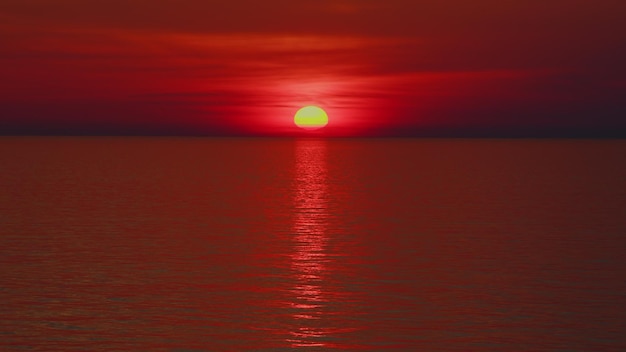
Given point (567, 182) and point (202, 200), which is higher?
point (567, 182)

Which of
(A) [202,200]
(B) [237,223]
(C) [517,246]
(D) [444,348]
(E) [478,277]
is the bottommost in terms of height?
(D) [444,348]

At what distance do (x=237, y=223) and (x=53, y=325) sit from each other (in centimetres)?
2852

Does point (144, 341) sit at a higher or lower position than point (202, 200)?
lower

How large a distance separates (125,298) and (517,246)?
2170cm

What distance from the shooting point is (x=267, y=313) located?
27375 mm

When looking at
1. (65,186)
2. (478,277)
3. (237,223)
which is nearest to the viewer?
(478,277)

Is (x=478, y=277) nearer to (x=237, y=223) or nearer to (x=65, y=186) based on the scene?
(x=237, y=223)

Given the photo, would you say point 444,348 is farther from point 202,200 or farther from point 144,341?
point 202,200

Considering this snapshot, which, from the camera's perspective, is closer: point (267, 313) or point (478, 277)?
point (267, 313)

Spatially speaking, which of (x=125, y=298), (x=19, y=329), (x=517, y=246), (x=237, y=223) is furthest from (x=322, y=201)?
(x=19, y=329)

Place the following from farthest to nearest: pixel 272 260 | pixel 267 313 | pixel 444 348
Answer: pixel 272 260
pixel 267 313
pixel 444 348

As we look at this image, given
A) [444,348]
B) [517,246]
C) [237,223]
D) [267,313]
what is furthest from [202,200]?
[444,348]

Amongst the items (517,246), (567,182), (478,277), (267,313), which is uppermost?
(567,182)

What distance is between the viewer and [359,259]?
39.1 meters
